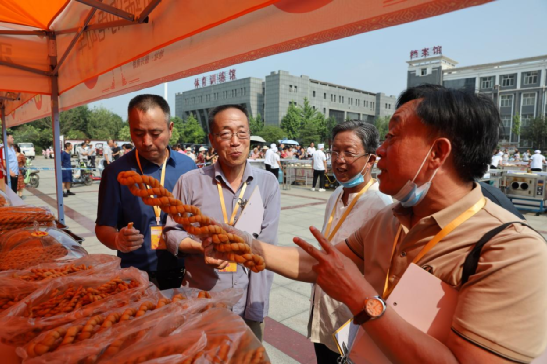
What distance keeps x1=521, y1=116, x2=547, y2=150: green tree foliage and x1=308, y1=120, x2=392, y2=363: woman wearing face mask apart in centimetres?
5627

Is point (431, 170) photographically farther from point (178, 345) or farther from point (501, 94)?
point (501, 94)

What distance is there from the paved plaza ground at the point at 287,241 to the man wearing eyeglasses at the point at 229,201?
3.64 feet

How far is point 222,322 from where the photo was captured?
0.97 meters

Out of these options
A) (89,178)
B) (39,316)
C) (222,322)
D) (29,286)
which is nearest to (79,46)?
(29,286)

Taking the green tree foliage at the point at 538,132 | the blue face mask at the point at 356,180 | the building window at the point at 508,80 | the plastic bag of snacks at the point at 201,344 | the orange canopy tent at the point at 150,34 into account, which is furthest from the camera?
the building window at the point at 508,80

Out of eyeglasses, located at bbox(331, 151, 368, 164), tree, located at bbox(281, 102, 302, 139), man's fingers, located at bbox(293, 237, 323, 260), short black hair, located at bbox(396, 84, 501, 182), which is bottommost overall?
man's fingers, located at bbox(293, 237, 323, 260)

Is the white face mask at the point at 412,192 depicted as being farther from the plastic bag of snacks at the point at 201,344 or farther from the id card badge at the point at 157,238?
the id card badge at the point at 157,238

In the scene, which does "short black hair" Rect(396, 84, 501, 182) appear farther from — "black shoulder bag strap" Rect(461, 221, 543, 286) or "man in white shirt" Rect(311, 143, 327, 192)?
"man in white shirt" Rect(311, 143, 327, 192)

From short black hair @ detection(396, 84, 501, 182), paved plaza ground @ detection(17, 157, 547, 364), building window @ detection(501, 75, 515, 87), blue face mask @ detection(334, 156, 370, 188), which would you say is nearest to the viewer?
short black hair @ detection(396, 84, 501, 182)

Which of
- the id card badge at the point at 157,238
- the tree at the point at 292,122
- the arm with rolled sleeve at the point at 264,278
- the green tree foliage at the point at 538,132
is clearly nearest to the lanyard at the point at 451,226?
the arm with rolled sleeve at the point at 264,278

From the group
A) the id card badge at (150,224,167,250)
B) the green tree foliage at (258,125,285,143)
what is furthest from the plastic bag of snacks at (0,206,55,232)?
the green tree foliage at (258,125,285,143)

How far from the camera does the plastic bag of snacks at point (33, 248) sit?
1758 millimetres

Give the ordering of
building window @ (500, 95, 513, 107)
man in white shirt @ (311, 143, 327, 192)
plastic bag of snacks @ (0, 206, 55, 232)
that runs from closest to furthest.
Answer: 1. plastic bag of snacks @ (0, 206, 55, 232)
2. man in white shirt @ (311, 143, 327, 192)
3. building window @ (500, 95, 513, 107)

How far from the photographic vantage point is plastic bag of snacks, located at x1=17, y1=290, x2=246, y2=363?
83 centimetres
